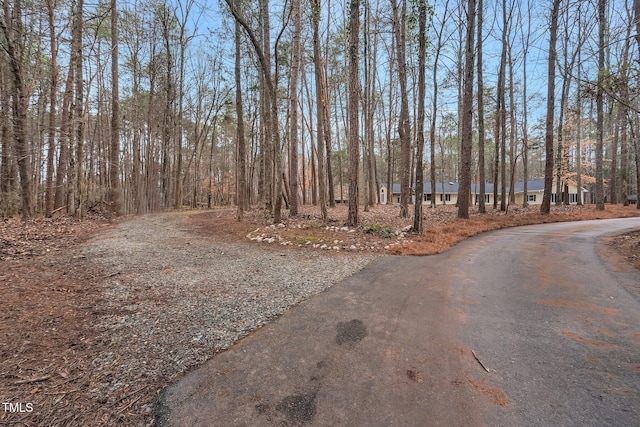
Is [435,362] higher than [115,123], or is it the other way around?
[115,123]

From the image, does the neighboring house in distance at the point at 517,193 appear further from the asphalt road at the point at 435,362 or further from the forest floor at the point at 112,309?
the asphalt road at the point at 435,362

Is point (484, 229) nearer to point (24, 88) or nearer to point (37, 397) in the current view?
point (37, 397)

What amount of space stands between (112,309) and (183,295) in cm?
78

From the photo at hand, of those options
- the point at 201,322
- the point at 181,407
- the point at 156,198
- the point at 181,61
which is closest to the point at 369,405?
the point at 181,407

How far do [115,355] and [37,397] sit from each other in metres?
0.53

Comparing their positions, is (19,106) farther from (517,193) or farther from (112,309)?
(517,193)

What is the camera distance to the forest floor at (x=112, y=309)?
1.85 meters

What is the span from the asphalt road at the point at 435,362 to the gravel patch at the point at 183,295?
0.29 metres

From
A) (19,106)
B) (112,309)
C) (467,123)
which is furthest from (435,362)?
(19,106)

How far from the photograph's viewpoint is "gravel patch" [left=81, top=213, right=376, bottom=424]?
2289 millimetres

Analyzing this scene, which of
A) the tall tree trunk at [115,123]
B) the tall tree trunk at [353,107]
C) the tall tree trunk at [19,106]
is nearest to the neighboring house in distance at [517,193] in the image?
the tall tree trunk at [353,107]

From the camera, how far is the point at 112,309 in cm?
319

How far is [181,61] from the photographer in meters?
19.0

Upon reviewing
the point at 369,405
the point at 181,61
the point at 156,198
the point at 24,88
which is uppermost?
the point at 181,61
